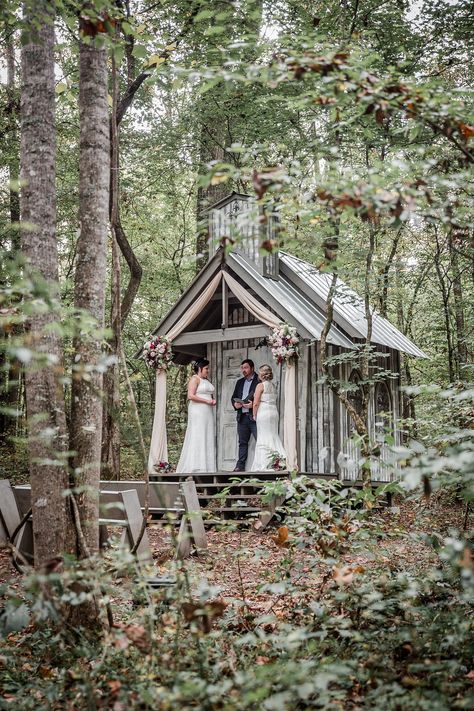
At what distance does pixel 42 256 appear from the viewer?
15.8ft

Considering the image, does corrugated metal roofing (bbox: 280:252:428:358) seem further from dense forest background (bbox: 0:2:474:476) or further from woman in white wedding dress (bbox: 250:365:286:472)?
woman in white wedding dress (bbox: 250:365:286:472)

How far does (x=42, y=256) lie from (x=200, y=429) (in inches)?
336

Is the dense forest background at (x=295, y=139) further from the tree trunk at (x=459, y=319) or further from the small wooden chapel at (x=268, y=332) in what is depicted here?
the small wooden chapel at (x=268, y=332)

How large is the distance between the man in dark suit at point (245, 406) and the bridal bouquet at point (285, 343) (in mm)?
1465

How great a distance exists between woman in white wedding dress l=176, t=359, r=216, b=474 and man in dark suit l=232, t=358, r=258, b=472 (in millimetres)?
542

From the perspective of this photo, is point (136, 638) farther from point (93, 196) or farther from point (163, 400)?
point (163, 400)

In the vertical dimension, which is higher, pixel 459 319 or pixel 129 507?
pixel 459 319

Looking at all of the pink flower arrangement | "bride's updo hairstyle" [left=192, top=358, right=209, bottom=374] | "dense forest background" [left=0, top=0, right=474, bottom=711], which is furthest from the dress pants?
"dense forest background" [left=0, top=0, right=474, bottom=711]

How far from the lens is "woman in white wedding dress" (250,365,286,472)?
12023mm

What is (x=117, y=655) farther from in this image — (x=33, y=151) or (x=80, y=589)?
(x=33, y=151)

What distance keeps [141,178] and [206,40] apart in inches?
228

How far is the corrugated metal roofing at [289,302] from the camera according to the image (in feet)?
37.9

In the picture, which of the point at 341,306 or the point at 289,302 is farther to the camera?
the point at 341,306

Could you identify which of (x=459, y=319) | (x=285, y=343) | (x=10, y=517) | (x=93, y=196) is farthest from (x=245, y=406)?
(x=93, y=196)
